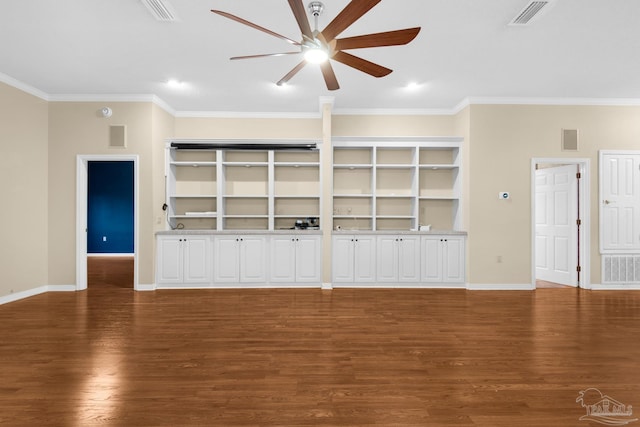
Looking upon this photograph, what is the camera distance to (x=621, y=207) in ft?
17.2

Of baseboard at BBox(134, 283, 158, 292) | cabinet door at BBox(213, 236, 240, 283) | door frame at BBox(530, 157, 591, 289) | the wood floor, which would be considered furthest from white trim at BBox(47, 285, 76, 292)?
door frame at BBox(530, 157, 591, 289)

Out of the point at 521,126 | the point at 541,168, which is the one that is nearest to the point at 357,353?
the point at 521,126

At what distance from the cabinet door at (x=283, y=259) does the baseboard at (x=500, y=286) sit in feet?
9.62

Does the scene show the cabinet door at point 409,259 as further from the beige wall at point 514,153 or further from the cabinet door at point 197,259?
the cabinet door at point 197,259

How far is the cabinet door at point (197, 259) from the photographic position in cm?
528

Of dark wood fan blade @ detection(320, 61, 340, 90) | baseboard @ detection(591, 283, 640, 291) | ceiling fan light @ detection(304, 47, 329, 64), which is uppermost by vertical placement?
dark wood fan blade @ detection(320, 61, 340, 90)

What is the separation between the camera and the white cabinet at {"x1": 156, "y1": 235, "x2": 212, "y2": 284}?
5238mm

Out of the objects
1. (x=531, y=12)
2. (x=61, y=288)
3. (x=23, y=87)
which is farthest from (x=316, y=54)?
(x=61, y=288)

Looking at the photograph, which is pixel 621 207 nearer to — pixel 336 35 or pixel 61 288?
pixel 336 35

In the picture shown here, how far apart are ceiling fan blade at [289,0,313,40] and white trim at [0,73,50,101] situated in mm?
4628

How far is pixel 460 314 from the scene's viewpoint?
3.92 metres

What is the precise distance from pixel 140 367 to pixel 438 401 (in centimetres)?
222

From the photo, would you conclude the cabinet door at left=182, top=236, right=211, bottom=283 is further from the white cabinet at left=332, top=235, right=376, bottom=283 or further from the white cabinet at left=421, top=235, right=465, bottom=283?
the white cabinet at left=421, top=235, right=465, bottom=283

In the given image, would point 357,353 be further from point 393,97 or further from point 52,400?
point 393,97
